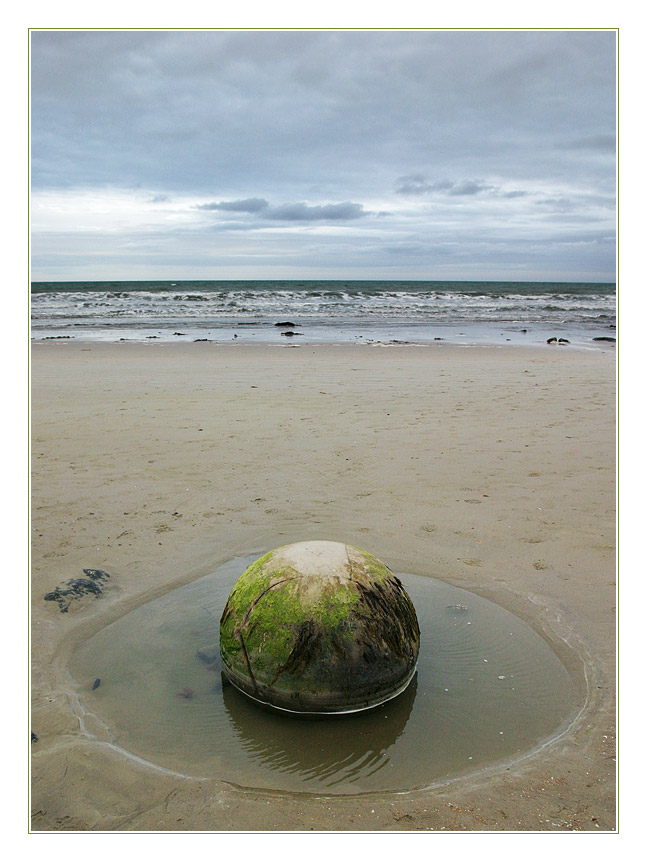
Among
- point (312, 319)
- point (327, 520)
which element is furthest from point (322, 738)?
point (312, 319)

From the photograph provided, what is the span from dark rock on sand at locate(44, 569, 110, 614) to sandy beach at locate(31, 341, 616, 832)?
66mm

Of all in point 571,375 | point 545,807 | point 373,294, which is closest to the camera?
point 545,807

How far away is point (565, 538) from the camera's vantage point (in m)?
5.87

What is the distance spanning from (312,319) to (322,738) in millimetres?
29006

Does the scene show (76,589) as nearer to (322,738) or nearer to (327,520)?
(327,520)

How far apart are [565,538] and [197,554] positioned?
3.26 metres

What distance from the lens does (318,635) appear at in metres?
3.49

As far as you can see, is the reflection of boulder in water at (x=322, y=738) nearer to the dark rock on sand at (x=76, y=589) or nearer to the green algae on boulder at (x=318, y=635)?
the green algae on boulder at (x=318, y=635)

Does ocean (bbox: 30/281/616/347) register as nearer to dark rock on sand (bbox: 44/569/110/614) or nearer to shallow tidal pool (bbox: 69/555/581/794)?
dark rock on sand (bbox: 44/569/110/614)

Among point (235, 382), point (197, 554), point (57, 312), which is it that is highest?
point (57, 312)

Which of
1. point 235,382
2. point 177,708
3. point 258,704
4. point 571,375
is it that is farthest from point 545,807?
point 571,375

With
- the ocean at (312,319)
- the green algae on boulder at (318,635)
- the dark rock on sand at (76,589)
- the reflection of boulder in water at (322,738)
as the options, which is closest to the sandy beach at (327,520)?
the dark rock on sand at (76,589)

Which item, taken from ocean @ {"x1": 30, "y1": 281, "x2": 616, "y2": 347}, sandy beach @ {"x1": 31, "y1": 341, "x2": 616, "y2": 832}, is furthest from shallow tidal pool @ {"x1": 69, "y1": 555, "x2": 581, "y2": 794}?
ocean @ {"x1": 30, "y1": 281, "x2": 616, "y2": 347}

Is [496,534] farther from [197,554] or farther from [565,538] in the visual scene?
[197,554]
